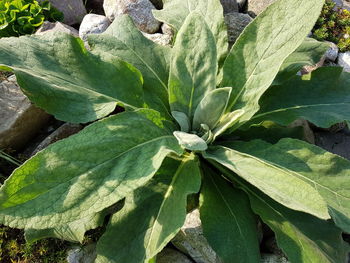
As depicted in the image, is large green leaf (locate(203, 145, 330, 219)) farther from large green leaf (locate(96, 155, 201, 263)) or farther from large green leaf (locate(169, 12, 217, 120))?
large green leaf (locate(169, 12, 217, 120))

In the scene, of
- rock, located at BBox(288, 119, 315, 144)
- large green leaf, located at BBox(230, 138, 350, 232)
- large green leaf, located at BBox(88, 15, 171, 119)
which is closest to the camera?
large green leaf, located at BBox(230, 138, 350, 232)

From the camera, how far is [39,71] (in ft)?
5.92

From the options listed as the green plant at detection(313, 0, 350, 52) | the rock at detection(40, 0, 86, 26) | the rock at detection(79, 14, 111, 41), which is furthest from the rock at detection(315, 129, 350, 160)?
the rock at detection(40, 0, 86, 26)

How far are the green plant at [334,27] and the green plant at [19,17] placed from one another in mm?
2311

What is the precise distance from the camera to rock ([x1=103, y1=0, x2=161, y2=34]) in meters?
2.98

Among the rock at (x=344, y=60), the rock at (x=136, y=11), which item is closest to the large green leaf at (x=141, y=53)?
the rock at (x=136, y=11)

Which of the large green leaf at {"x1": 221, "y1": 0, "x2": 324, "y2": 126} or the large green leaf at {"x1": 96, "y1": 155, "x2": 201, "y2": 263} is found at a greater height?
the large green leaf at {"x1": 221, "y1": 0, "x2": 324, "y2": 126}

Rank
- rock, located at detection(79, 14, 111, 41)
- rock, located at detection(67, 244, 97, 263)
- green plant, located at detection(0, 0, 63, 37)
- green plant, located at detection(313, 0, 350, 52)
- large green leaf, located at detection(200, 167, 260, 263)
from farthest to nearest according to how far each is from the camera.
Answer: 1. green plant, located at detection(313, 0, 350, 52)
2. rock, located at detection(79, 14, 111, 41)
3. green plant, located at detection(0, 0, 63, 37)
4. rock, located at detection(67, 244, 97, 263)
5. large green leaf, located at detection(200, 167, 260, 263)

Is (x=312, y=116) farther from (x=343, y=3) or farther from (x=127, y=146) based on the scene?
(x=343, y=3)

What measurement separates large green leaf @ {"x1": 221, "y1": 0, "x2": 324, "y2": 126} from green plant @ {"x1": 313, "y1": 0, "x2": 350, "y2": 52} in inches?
61.0

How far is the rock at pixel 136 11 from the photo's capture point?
2980 mm

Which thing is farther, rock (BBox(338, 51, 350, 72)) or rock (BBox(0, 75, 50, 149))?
rock (BBox(338, 51, 350, 72))

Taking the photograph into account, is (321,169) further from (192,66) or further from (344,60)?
(344,60)

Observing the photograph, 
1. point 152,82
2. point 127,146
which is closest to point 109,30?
point 152,82
